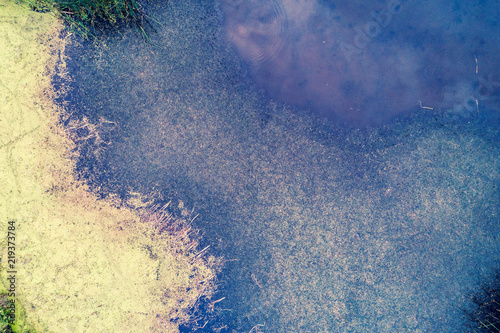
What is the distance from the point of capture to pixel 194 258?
224 cm

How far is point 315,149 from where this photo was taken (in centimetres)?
226

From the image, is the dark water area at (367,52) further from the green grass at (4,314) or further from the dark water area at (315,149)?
Result: the green grass at (4,314)

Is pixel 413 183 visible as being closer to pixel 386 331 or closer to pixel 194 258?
pixel 386 331

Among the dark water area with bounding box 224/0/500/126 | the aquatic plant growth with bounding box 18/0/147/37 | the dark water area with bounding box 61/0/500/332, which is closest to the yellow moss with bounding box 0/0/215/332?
the aquatic plant growth with bounding box 18/0/147/37

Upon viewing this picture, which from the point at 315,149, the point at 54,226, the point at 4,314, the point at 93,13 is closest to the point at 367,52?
the point at 315,149

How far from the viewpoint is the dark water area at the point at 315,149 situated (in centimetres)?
220

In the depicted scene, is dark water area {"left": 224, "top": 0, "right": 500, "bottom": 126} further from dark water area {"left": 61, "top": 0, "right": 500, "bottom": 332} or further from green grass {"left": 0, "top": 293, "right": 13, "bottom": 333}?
green grass {"left": 0, "top": 293, "right": 13, "bottom": 333}

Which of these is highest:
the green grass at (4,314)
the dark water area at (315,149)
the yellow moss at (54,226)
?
the dark water area at (315,149)

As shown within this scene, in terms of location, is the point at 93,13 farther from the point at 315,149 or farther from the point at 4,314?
the point at 4,314

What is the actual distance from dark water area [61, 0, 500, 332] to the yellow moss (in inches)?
9.8

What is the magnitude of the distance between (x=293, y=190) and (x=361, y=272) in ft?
3.30

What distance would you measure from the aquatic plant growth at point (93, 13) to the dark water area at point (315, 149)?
0.15 metres

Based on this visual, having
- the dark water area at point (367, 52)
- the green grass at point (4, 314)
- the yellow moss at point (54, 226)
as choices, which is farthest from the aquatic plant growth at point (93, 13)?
the green grass at point (4, 314)

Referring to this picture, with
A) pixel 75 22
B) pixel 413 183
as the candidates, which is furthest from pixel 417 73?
pixel 75 22
